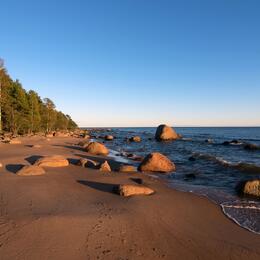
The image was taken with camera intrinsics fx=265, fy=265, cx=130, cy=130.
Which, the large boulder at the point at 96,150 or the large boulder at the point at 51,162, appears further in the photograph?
the large boulder at the point at 96,150

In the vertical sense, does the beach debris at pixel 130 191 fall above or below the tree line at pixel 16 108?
below

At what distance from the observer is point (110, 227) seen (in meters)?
7.28

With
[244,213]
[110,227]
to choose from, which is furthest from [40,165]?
[244,213]

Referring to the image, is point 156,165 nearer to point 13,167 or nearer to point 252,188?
point 252,188

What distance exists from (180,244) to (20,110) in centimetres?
5148

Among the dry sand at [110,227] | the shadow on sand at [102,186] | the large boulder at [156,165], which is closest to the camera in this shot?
the dry sand at [110,227]

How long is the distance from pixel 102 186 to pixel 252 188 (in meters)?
7.18

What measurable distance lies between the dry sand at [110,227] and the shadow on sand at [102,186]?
197 millimetres

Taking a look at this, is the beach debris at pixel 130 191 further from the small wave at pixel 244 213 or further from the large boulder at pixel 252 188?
the large boulder at pixel 252 188

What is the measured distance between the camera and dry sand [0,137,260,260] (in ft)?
19.7

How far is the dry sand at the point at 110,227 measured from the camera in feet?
19.7

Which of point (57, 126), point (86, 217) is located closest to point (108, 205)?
point (86, 217)

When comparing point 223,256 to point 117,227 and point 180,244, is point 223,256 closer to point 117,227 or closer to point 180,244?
point 180,244

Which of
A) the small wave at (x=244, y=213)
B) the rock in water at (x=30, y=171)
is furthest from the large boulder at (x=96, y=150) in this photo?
the small wave at (x=244, y=213)
